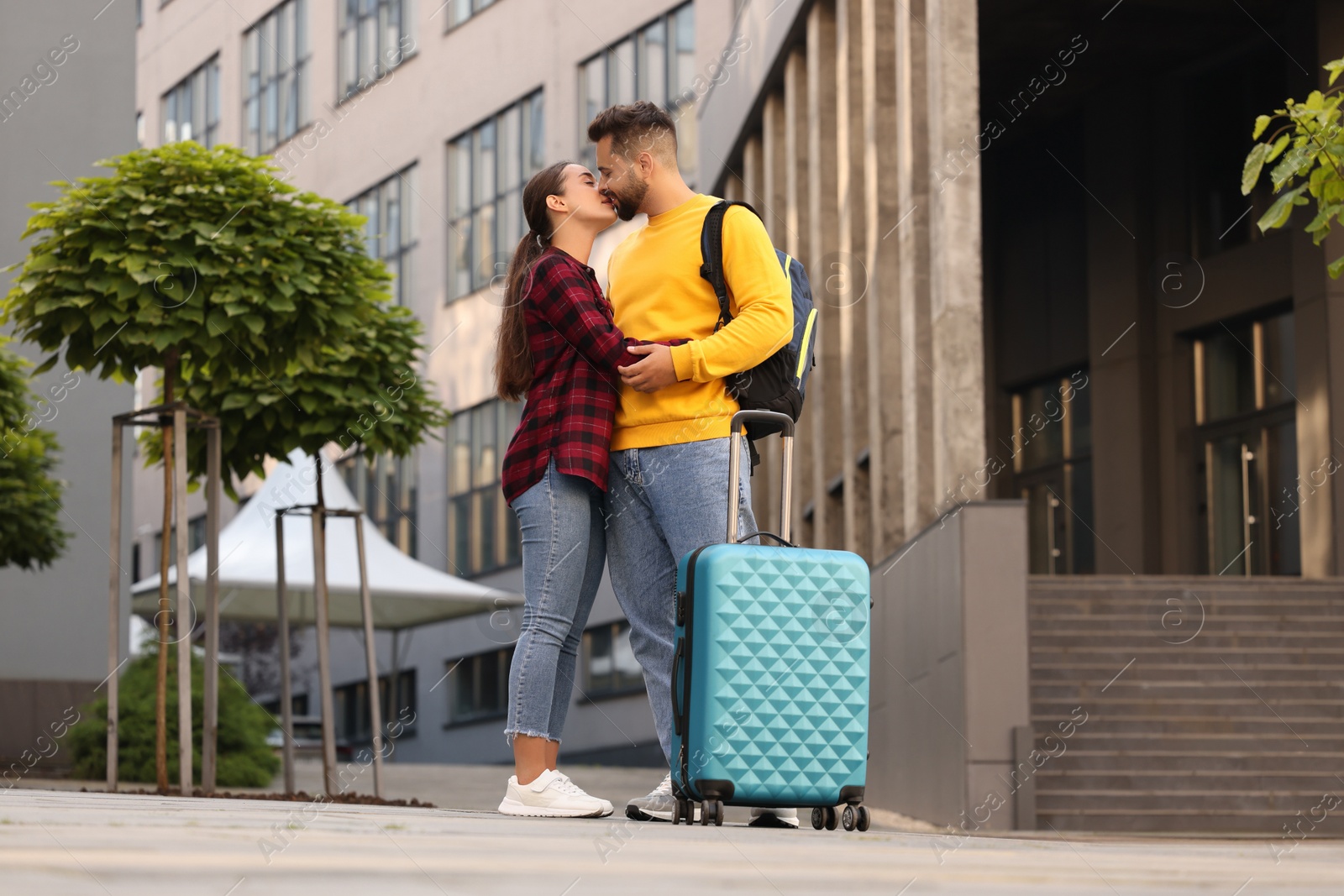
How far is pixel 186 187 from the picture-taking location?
887 centimetres

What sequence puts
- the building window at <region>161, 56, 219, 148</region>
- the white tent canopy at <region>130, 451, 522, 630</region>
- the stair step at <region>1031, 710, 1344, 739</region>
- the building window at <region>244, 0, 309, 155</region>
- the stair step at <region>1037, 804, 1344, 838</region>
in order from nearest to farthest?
the stair step at <region>1037, 804, 1344, 838</region> < the stair step at <region>1031, 710, 1344, 739</region> < the white tent canopy at <region>130, 451, 522, 630</region> < the building window at <region>244, 0, 309, 155</region> < the building window at <region>161, 56, 219, 148</region>

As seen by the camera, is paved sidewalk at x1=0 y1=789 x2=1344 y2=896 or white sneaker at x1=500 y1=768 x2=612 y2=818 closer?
paved sidewalk at x1=0 y1=789 x2=1344 y2=896

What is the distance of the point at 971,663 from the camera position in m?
11.9

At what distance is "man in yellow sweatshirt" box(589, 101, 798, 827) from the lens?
465cm

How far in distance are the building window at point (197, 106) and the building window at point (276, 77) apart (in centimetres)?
184

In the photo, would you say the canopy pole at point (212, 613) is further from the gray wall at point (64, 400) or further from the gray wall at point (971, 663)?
the gray wall at point (64, 400)

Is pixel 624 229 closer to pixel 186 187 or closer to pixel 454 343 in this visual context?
pixel 454 343

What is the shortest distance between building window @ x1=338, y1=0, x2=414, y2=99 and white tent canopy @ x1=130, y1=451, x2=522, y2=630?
53.6 ft

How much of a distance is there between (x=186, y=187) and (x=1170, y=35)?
16.4 meters

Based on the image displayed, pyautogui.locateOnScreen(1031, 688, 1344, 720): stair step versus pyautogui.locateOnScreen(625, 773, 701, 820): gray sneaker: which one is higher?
pyautogui.locateOnScreen(625, 773, 701, 820): gray sneaker

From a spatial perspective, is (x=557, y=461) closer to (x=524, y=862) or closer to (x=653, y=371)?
(x=653, y=371)

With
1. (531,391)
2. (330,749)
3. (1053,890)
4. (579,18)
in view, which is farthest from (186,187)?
(579,18)

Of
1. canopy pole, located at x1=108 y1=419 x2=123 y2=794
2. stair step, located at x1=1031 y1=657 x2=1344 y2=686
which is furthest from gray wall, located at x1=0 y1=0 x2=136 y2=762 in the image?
stair step, located at x1=1031 y1=657 x2=1344 y2=686

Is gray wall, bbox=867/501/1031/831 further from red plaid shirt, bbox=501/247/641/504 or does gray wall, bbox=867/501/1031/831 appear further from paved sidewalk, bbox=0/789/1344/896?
paved sidewalk, bbox=0/789/1344/896
